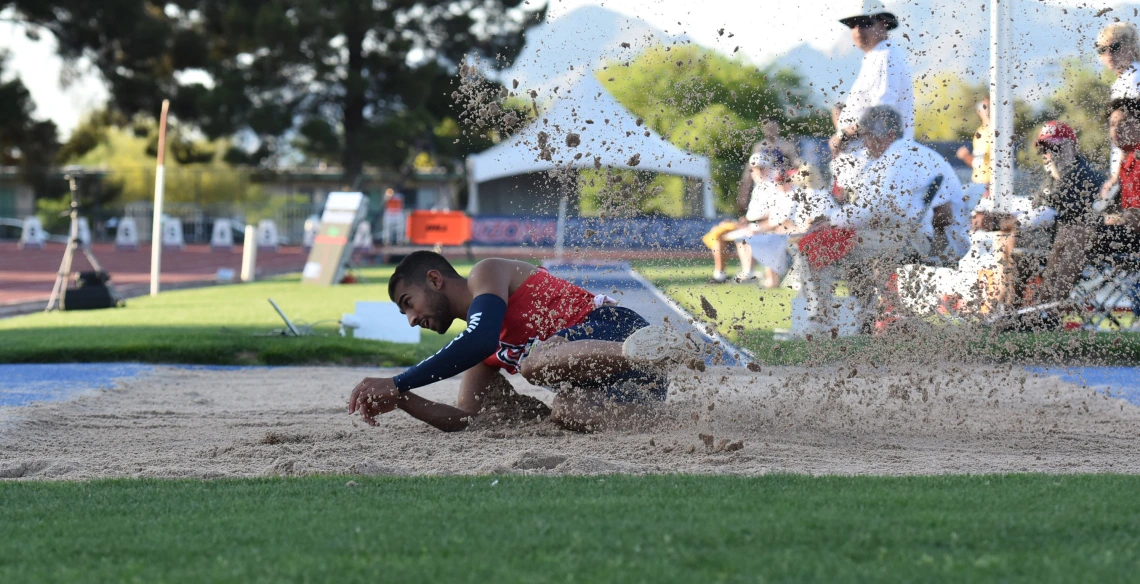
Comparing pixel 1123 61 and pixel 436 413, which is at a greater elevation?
pixel 1123 61

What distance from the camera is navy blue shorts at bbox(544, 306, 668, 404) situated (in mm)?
5562

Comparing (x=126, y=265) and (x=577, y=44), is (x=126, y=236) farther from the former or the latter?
(x=577, y=44)

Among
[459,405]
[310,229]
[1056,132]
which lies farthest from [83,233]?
[1056,132]

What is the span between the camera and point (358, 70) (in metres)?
40.9

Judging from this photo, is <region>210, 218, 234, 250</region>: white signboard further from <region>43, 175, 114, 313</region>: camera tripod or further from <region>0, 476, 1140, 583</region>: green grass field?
<region>0, 476, 1140, 583</region>: green grass field

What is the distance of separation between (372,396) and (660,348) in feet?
4.35

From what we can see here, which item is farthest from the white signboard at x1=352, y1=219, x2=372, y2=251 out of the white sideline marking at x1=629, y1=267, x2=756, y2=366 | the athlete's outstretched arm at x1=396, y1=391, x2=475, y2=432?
the athlete's outstretched arm at x1=396, y1=391, x2=475, y2=432

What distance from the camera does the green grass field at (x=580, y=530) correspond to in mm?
2875

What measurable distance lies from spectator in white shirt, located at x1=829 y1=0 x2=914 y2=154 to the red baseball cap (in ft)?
2.50

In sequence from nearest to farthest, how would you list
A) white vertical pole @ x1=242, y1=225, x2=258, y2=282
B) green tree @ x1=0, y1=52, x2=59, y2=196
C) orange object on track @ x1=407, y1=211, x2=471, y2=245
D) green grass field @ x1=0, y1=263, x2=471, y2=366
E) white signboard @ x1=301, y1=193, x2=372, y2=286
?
green grass field @ x1=0, y1=263, x2=471, y2=366
white signboard @ x1=301, y1=193, x2=372, y2=286
white vertical pole @ x1=242, y1=225, x2=258, y2=282
orange object on track @ x1=407, y1=211, x2=471, y2=245
green tree @ x1=0, y1=52, x2=59, y2=196

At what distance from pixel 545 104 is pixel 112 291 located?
10485 millimetres

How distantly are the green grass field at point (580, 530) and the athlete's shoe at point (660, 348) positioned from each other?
1279mm

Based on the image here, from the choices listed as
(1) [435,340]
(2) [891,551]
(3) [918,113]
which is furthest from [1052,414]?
(1) [435,340]

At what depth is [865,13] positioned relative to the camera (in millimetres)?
5875
